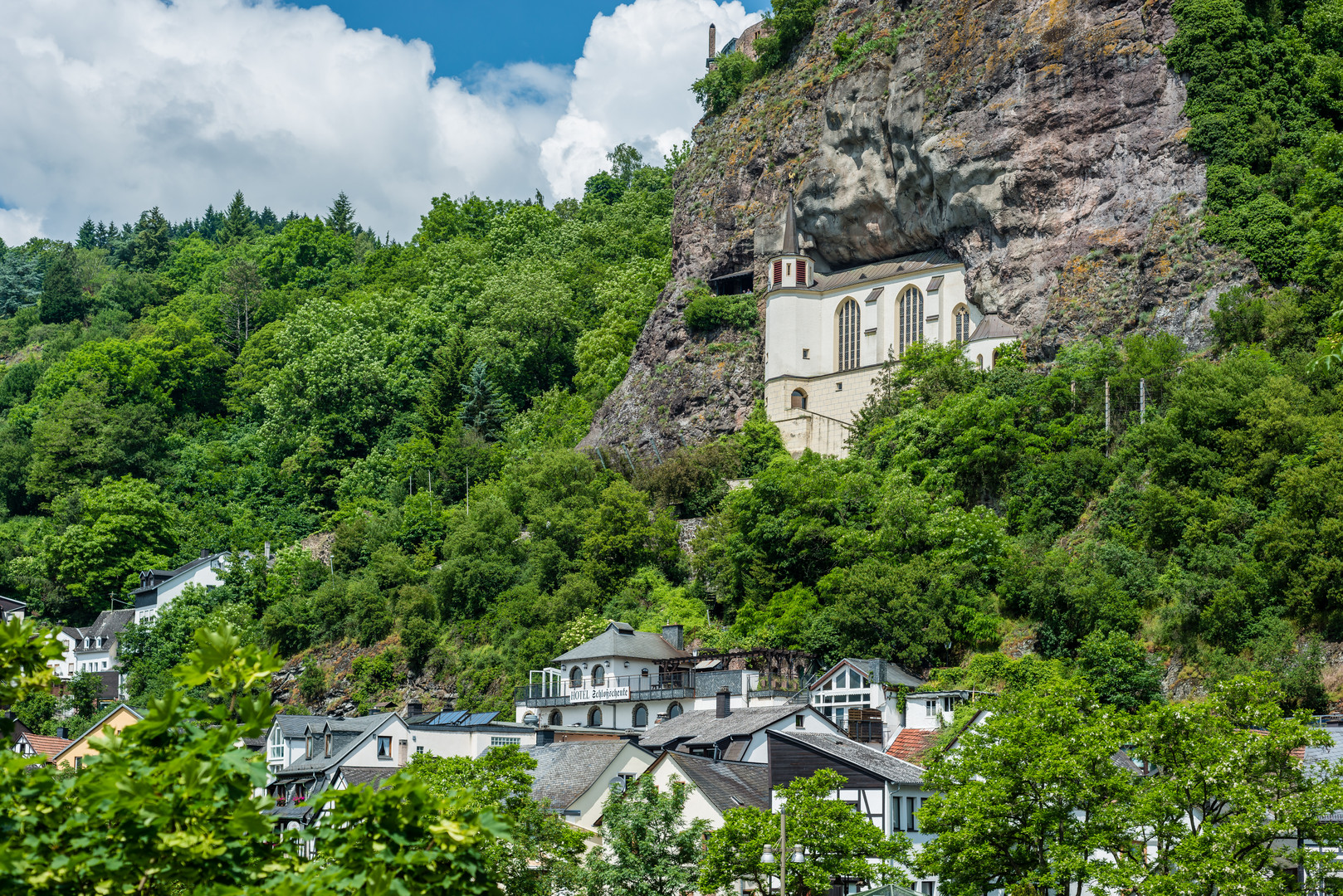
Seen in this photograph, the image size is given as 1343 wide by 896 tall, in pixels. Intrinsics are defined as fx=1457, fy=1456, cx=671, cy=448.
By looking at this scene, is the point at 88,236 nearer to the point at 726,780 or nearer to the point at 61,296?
the point at 61,296

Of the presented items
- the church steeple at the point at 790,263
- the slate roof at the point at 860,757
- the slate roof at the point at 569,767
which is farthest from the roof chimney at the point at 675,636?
the church steeple at the point at 790,263

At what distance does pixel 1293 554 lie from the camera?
44938 millimetres

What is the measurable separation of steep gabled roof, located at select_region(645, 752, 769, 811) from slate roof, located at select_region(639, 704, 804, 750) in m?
1.90

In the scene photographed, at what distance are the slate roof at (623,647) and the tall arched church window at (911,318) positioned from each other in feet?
70.9

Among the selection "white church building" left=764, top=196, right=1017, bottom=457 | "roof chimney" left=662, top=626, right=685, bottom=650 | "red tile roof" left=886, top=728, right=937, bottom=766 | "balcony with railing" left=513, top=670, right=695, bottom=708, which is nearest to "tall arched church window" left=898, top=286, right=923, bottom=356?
"white church building" left=764, top=196, right=1017, bottom=457

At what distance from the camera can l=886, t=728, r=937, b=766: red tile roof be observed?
4347 cm

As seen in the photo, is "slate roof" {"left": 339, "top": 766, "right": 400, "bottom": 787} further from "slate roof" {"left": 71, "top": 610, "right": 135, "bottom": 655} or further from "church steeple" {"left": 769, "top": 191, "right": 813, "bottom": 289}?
"slate roof" {"left": 71, "top": 610, "right": 135, "bottom": 655}

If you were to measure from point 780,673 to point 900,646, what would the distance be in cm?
476

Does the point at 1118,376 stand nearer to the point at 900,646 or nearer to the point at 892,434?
the point at 892,434

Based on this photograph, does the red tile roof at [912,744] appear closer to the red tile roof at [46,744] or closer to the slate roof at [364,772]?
the slate roof at [364,772]

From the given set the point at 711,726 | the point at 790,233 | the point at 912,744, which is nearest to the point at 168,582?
the point at 790,233

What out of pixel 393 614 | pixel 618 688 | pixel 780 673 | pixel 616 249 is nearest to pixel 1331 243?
pixel 780 673

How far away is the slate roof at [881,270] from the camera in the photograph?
73.6 m

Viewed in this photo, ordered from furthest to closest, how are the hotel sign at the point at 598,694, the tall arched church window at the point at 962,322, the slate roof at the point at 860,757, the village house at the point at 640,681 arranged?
the tall arched church window at the point at 962,322 < the hotel sign at the point at 598,694 < the village house at the point at 640,681 < the slate roof at the point at 860,757
